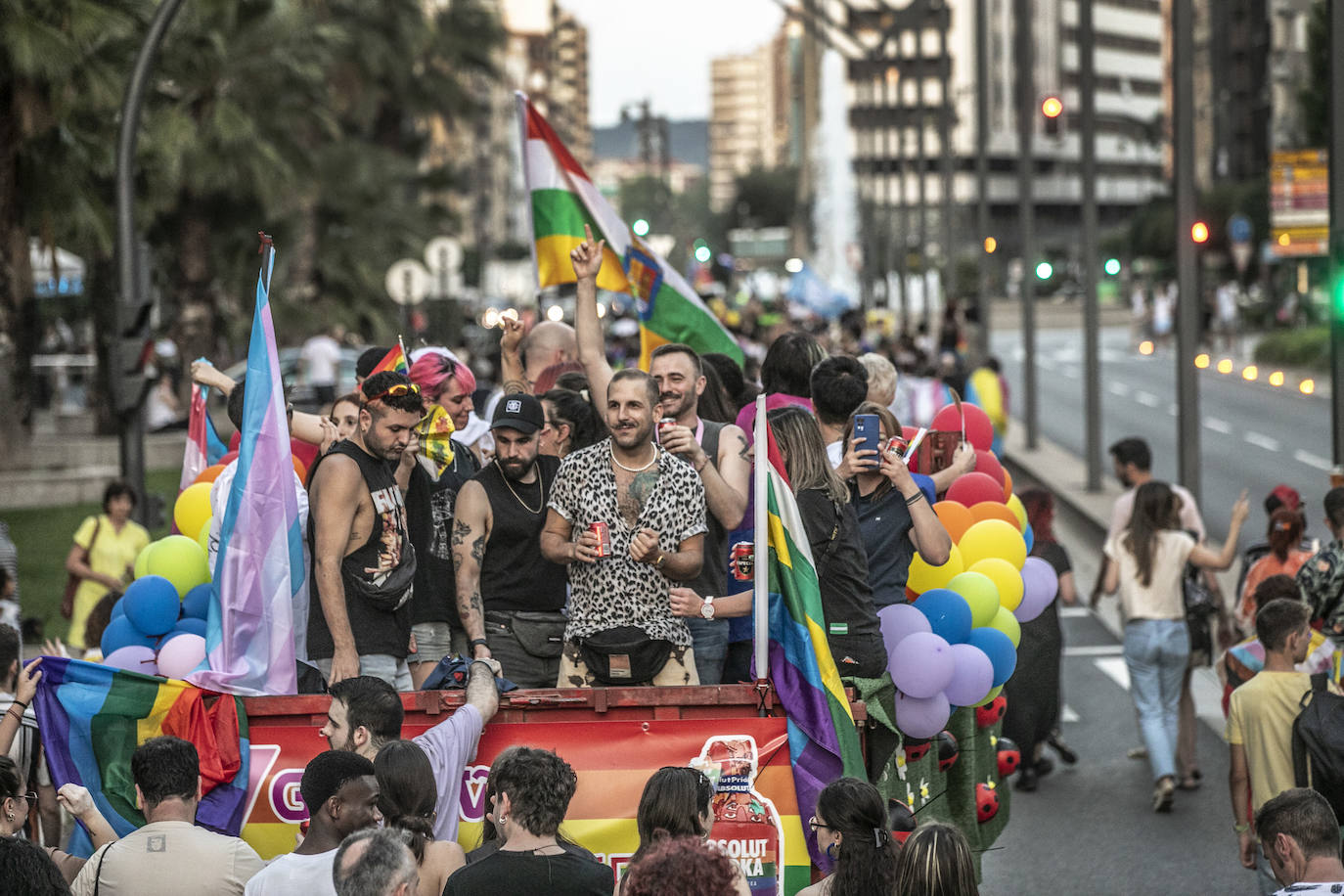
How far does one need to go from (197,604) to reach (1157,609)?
5.31 meters

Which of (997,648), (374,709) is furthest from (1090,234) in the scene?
(374,709)

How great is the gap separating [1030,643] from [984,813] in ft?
8.29

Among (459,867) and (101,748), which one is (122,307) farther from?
(459,867)

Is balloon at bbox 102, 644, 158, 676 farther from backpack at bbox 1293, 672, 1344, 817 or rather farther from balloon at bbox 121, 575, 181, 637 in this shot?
backpack at bbox 1293, 672, 1344, 817

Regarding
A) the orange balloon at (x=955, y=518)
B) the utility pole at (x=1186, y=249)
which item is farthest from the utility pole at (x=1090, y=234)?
the orange balloon at (x=955, y=518)

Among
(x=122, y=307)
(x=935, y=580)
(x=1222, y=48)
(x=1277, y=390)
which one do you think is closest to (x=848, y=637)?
(x=935, y=580)

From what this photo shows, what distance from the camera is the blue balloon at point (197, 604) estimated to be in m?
8.30

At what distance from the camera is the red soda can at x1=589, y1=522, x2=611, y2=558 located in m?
7.19

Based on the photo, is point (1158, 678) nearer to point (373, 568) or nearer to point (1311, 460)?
point (373, 568)

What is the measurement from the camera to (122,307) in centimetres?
1423

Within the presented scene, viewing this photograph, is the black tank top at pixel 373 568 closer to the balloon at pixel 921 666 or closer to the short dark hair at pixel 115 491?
the balloon at pixel 921 666

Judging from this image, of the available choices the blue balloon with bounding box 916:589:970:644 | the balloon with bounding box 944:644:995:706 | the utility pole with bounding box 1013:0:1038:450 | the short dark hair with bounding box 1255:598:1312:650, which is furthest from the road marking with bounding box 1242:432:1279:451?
the balloon with bounding box 944:644:995:706

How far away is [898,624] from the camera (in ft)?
25.0

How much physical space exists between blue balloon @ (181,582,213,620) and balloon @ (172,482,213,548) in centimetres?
68
